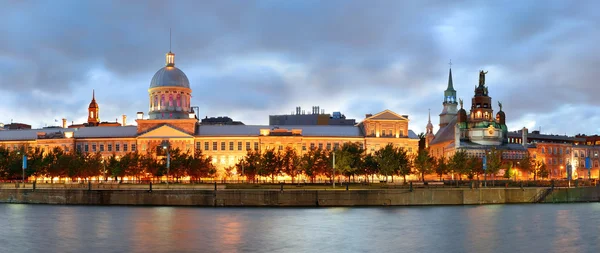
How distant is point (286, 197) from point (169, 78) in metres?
81.1

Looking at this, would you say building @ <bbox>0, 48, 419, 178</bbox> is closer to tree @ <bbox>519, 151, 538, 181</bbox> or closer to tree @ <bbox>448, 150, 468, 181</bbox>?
tree @ <bbox>448, 150, 468, 181</bbox>

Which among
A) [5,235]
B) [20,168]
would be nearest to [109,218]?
[5,235]

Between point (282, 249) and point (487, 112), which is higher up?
point (487, 112)

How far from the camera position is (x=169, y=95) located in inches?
5738

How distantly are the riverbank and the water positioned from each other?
1186mm

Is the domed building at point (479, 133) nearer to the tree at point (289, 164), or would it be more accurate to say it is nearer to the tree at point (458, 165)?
the tree at point (458, 165)

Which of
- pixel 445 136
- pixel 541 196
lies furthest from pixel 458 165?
pixel 445 136

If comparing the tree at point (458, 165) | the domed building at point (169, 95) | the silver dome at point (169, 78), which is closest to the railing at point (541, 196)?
the tree at point (458, 165)

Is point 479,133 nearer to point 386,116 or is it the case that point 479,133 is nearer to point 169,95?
point 386,116

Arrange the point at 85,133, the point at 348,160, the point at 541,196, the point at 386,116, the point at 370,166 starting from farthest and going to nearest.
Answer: the point at 85,133 < the point at 386,116 < the point at 370,166 < the point at 348,160 < the point at 541,196

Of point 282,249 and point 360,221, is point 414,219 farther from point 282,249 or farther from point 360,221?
point 282,249

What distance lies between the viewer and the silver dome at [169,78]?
479 ft

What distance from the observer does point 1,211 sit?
2761 inches

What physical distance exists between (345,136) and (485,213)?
236 ft
